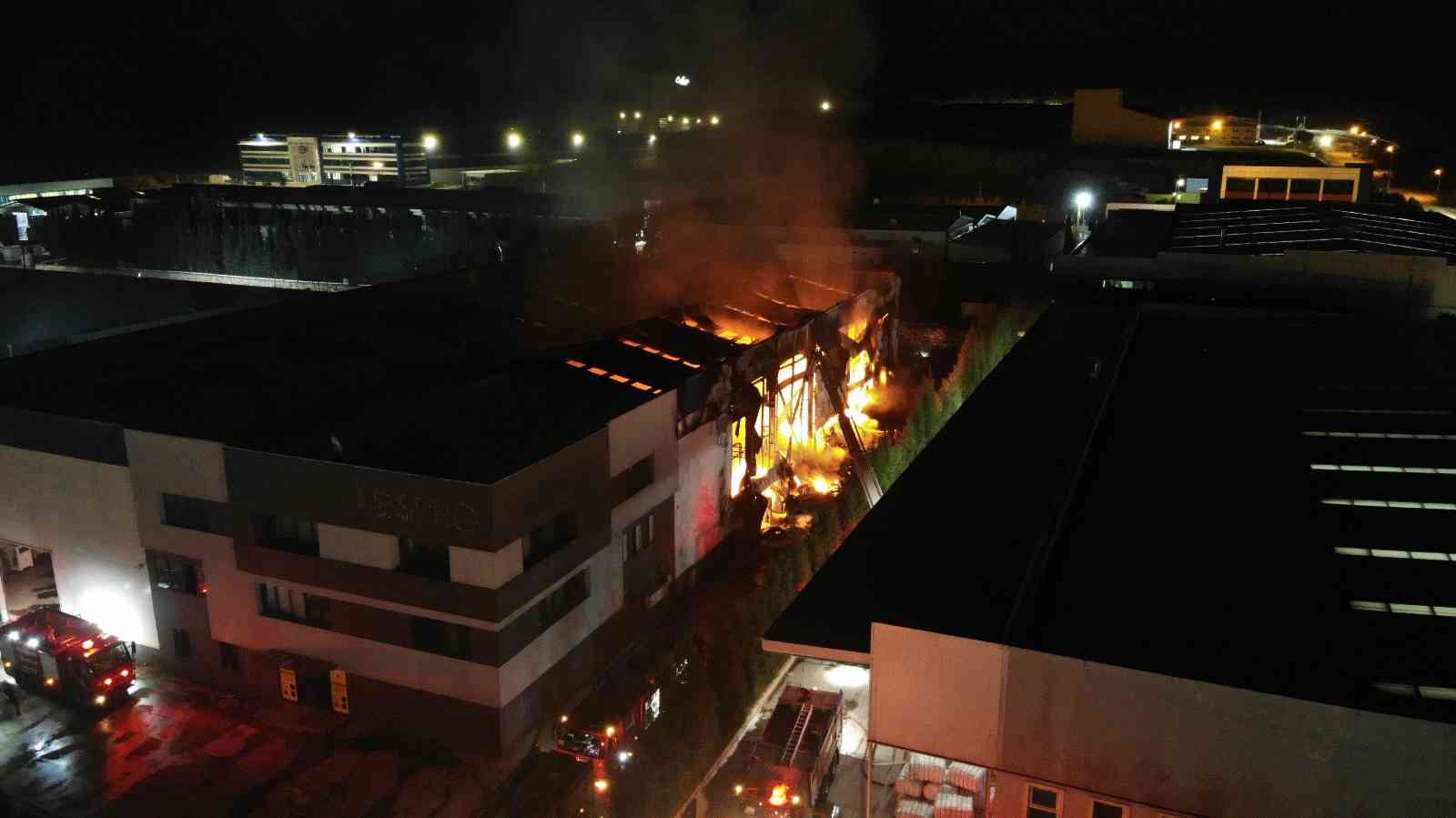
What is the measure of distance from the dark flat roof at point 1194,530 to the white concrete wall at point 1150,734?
17 centimetres

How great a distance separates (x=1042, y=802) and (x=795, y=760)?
2828mm

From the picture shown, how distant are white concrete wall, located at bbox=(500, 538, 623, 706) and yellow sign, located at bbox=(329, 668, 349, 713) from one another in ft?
5.85

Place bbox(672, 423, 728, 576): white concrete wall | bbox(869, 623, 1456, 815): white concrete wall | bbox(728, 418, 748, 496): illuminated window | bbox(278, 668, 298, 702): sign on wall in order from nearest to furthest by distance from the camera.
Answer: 1. bbox(869, 623, 1456, 815): white concrete wall
2. bbox(278, 668, 298, 702): sign on wall
3. bbox(672, 423, 728, 576): white concrete wall
4. bbox(728, 418, 748, 496): illuminated window

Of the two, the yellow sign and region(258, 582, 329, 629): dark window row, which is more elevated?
region(258, 582, 329, 629): dark window row

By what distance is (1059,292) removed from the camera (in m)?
15.0

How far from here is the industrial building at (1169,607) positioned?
4.26 meters

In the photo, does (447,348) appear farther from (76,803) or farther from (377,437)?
(76,803)

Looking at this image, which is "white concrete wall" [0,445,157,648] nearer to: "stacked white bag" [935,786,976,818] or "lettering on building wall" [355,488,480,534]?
"lettering on building wall" [355,488,480,534]

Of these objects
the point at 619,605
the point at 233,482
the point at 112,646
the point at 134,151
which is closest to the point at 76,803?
the point at 112,646

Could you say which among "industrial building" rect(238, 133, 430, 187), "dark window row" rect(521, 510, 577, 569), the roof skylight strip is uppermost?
"industrial building" rect(238, 133, 430, 187)

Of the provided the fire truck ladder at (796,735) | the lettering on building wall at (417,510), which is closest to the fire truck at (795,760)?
the fire truck ladder at (796,735)

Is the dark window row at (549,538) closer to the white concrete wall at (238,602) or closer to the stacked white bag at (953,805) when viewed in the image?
the white concrete wall at (238,602)

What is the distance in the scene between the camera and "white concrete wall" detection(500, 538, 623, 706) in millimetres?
8461

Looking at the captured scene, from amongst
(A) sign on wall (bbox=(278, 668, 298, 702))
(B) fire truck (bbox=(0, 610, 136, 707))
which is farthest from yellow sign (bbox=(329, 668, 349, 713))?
(B) fire truck (bbox=(0, 610, 136, 707))
